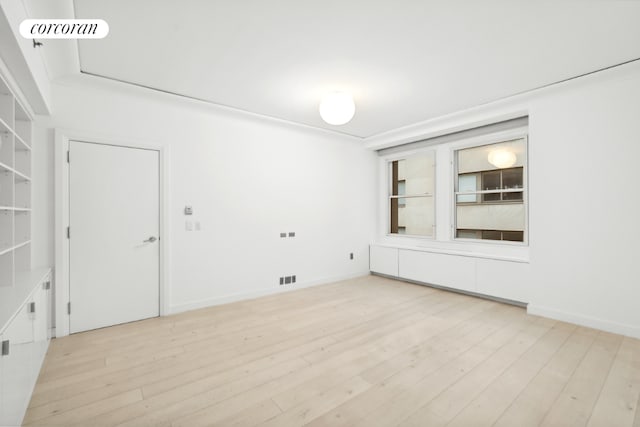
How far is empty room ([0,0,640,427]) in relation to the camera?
7.08 feet

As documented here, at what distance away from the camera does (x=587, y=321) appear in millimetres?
3410

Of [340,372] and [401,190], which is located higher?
[401,190]

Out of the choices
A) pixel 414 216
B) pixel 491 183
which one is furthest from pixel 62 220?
pixel 491 183

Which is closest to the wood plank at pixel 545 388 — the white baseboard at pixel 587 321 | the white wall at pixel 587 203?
the white baseboard at pixel 587 321

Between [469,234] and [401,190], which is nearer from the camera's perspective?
Answer: [469,234]

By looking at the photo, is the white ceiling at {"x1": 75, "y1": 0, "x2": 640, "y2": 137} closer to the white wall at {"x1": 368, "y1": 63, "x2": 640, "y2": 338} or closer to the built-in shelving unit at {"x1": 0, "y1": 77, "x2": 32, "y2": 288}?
the white wall at {"x1": 368, "y1": 63, "x2": 640, "y2": 338}

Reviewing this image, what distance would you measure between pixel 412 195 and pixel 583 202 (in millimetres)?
2777

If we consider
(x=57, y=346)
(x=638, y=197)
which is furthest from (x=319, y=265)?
(x=638, y=197)

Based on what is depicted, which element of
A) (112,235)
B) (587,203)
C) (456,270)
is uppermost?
(587,203)

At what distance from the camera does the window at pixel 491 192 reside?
4543mm

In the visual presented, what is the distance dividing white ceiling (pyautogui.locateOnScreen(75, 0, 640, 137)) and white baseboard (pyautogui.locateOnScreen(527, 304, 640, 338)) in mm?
2746

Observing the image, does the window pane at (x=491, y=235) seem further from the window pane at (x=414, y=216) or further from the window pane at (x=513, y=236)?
the window pane at (x=414, y=216)

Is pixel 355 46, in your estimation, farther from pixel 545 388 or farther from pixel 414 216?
pixel 414 216

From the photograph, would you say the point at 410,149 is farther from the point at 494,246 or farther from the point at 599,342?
the point at 599,342
